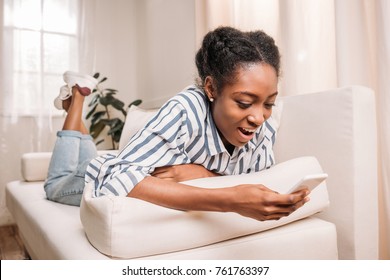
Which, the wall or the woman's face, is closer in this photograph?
the woman's face

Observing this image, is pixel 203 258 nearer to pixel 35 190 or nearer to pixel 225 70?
pixel 225 70

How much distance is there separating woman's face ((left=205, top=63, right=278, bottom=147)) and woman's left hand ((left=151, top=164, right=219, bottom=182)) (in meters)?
0.10

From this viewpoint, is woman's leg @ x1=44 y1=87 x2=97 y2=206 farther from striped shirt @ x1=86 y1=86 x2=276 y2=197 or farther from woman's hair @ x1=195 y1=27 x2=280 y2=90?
woman's hair @ x1=195 y1=27 x2=280 y2=90

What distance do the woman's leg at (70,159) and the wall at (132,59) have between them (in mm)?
945

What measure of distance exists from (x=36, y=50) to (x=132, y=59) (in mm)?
789

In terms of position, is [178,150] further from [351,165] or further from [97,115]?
[97,115]

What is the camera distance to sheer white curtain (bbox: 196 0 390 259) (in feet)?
3.02

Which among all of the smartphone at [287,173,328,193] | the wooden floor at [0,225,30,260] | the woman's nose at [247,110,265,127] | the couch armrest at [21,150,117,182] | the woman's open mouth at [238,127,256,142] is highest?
the woman's nose at [247,110,265,127]

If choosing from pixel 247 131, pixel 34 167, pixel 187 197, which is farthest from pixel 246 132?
pixel 34 167

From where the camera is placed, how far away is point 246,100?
66cm

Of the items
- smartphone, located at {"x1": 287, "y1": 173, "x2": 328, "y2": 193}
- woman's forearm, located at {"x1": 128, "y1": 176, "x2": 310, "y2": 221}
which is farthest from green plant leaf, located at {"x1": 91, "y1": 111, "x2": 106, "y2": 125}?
smartphone, located at {"x1": 287, "y1": 173, "x2": 328, "y2": 193}

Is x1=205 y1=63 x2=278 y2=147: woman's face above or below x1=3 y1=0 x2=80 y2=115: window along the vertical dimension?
below

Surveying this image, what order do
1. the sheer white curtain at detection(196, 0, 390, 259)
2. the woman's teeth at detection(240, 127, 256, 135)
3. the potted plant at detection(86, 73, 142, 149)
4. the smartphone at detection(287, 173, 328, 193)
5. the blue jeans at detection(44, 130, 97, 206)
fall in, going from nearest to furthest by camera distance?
the smartphone at detection(287, 173, 328, 193), the woman's teeth at detection(240, 127, 256, 135), the sheer white curtain at detection(196, 0, 390, 259), the blue jeans at detection(44, 130, 97, 206), the potted plant at detection(86, 73, 142, 149)
